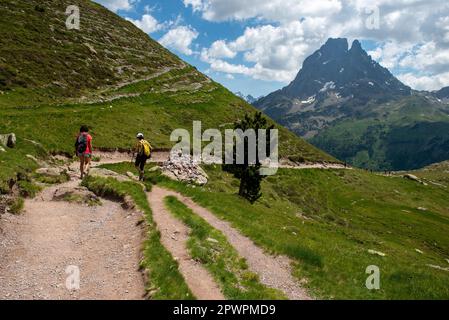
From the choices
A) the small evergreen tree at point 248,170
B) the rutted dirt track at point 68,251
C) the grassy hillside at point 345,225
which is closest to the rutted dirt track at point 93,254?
the rutted dirt track at point 68,251

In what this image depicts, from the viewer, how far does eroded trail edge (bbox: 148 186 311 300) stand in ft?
51.4

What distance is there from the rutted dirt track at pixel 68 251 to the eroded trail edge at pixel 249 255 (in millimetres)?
1623

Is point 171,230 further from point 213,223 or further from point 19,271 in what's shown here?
point 19,271

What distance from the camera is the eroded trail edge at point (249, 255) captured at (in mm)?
15660

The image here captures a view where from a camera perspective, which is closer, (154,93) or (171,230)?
(171,230)

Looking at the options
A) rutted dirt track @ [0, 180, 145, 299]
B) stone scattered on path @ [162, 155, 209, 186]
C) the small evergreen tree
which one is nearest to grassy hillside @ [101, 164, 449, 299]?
the small evergreen tree

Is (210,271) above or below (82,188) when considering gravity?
below

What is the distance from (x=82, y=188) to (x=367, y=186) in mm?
99154

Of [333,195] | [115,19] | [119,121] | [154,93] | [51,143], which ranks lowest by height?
[333,195]

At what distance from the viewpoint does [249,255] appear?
61.1ft

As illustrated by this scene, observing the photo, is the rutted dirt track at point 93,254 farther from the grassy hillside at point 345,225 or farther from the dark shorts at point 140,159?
the dark shorts at point 140,159

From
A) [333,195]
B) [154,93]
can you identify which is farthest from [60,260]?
[333,195]

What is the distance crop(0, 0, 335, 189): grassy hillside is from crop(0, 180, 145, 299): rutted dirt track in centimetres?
1029
